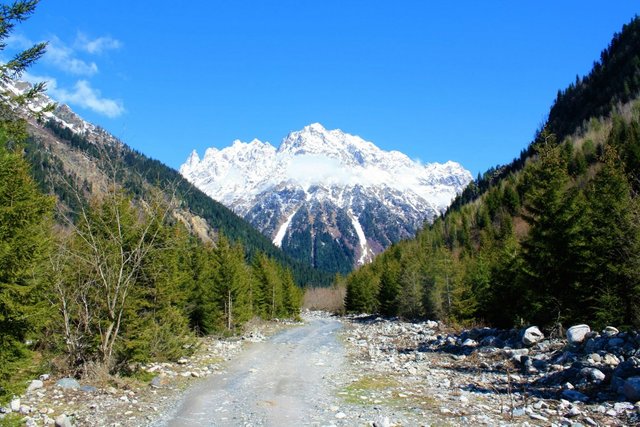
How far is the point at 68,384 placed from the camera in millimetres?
15430

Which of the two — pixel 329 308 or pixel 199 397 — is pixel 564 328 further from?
pixel 329 308

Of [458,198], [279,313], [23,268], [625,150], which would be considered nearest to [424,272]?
[279,313]

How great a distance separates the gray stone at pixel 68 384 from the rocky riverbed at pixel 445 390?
Answer: 0.03 m

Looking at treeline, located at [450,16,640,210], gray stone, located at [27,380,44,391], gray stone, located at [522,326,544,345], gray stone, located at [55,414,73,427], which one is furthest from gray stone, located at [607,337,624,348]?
treeline, located at [450,16,640,210]

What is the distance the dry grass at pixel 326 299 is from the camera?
435 ft

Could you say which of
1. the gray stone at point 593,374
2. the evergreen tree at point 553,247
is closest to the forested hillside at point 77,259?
the gray stone at point 593,374

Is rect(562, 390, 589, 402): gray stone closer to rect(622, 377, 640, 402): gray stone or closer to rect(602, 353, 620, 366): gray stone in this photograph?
rect(622, 377, 640, 402): gray stone

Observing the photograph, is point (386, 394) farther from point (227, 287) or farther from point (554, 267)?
point (227, 287)

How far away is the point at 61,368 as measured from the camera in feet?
56.3

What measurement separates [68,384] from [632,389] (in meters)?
17.9

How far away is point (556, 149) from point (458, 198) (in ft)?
540

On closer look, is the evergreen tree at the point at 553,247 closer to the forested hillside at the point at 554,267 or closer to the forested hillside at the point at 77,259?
the forested hillside at the point at 554,267

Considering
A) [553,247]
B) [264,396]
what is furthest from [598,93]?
[264,396]

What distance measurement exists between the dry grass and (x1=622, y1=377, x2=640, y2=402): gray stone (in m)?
113
